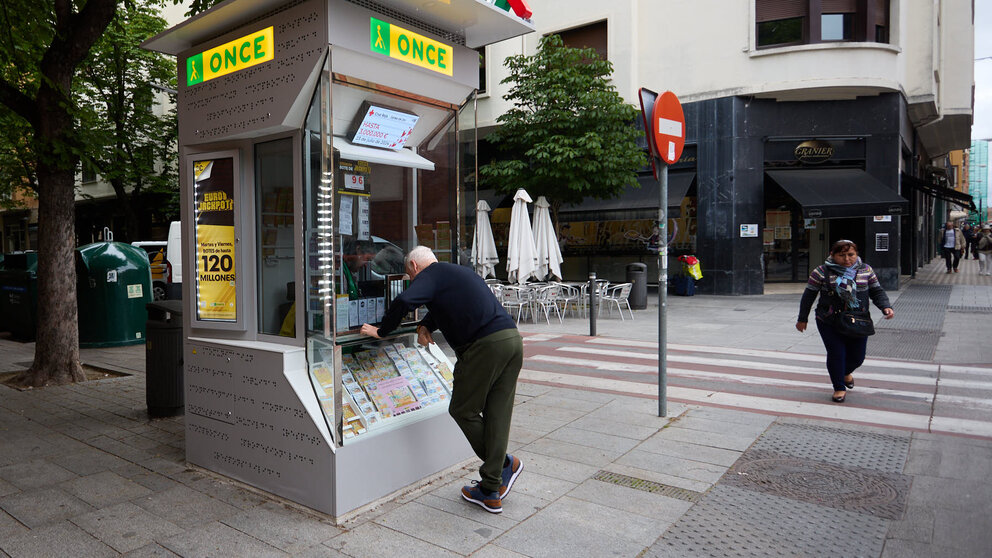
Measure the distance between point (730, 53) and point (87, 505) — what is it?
1822 cm

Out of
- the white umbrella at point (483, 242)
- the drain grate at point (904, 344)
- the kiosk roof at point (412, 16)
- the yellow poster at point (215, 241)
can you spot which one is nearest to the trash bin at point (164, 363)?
the yellow poster at point (215, 241)

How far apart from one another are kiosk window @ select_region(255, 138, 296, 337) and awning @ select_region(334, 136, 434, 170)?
39 cm

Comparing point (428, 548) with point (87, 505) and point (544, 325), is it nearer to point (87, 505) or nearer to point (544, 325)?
point (87, 505)

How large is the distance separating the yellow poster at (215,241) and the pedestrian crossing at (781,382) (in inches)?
158

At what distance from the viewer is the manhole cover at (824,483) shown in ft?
13.1

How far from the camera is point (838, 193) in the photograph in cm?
1691

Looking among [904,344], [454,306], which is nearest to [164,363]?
[454,306]

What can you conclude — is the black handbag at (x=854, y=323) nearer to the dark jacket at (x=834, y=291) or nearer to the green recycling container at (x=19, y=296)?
the dark jacket at (x=834, y=291)

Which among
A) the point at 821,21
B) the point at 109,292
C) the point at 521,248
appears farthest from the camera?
the point at 821,21

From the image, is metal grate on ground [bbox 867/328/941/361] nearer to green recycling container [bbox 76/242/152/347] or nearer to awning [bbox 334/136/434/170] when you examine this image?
awning [bbox 334/136/434/170]

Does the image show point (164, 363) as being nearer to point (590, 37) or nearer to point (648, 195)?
point (648, 195)

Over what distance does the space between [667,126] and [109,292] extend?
9.06 m

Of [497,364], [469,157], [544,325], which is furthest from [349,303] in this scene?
[544,325]

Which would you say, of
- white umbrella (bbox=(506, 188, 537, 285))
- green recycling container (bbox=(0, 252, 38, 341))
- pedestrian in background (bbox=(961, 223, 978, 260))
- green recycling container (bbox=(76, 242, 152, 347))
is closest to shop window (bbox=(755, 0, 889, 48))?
white umbrella (bbox=(506, 188, 537, 285))
